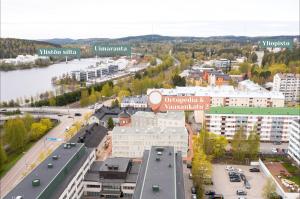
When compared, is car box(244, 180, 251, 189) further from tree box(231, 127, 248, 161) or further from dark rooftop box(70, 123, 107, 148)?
dark rooftop box(70, 123, 107, 148)

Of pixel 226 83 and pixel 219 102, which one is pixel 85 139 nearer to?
pixel 219 102

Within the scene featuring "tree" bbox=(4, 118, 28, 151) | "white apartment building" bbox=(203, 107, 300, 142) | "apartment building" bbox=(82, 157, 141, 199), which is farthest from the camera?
"white apartment building" bbox=(203, 107, 300, 142)

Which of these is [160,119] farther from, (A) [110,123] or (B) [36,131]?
(B) [36,131]

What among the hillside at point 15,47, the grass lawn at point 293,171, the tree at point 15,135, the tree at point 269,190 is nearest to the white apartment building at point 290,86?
the grass lawn at point 293,171

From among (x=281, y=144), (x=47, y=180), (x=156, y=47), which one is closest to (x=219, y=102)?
(x=281, y=144)

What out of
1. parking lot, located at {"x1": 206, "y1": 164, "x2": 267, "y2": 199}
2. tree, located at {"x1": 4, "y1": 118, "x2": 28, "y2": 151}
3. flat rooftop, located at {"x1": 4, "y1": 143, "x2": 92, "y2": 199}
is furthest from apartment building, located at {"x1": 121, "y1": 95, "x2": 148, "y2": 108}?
flat rooftop, located at {"x1": 4, "y1": 143, "x2": 92, "y2": 199}

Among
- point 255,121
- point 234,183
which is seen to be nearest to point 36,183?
point 234,183
